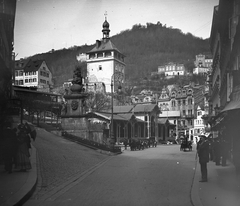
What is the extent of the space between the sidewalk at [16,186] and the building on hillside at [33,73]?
24177 mm

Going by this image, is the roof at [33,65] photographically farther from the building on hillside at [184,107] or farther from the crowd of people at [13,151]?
the building on hillside at [184,107]

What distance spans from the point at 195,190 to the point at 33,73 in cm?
3595

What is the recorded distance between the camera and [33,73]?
146ft

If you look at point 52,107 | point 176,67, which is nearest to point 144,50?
point 176,67

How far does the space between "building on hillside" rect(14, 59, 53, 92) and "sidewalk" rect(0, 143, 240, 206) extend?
24893 mm

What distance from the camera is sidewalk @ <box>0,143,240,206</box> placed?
31.4 feet

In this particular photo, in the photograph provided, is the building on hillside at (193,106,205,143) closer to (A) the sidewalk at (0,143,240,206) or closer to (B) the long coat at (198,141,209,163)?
(B) the long coat at (198,141,209,163)

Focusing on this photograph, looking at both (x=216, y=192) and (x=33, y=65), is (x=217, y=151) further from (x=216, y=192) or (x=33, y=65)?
(x=33, y=65)

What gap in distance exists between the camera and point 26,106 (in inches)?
1662

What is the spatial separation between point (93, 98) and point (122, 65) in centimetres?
2935

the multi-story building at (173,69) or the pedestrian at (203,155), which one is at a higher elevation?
the multi-story building at (173,69)

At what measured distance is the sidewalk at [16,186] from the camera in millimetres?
9438

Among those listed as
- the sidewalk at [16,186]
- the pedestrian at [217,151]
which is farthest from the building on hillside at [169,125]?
the sidewalk at [16,186]

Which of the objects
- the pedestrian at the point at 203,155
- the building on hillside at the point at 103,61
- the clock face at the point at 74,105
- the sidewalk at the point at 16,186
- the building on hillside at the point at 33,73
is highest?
the building on hillside at the point at 103,61
